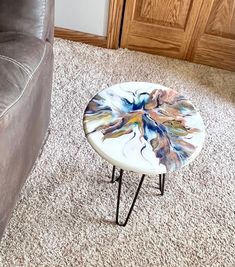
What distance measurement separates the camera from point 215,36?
2.00 metres

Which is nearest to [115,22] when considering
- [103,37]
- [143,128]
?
[103,37]

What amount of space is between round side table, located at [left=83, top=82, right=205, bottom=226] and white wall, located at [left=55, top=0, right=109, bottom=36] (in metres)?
0.90

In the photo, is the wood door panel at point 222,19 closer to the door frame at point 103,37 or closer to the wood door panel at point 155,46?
the wood door panel at point 155,46

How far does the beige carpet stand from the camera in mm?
1244

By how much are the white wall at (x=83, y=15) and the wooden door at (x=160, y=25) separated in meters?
0.14

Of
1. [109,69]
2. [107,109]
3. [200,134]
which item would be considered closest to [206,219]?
[200,134]

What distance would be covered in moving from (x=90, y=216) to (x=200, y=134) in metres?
0.55

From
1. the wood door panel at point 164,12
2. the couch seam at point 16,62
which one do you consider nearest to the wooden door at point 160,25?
the wood door panel at point 164,12

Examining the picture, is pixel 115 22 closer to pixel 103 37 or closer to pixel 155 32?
pixel 103 37

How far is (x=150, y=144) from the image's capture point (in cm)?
106

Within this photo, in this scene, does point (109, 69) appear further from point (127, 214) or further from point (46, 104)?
point (127, 214)

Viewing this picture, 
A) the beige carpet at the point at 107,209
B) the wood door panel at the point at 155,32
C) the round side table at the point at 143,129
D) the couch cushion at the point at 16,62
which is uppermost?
the couch cushion at the point at 16,62

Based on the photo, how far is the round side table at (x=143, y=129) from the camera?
1.02 m

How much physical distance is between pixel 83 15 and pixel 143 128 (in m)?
1.18
